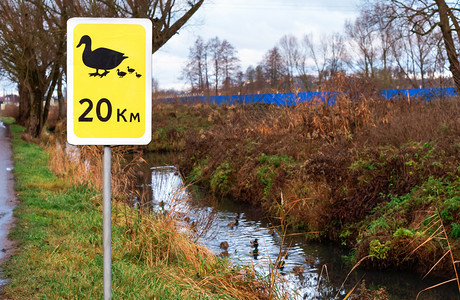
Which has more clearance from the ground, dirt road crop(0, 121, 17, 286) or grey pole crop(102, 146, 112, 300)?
grey pole crop(102, 146, 112, 300)

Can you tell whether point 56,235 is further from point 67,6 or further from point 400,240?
point 67,6

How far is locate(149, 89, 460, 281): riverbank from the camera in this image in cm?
904

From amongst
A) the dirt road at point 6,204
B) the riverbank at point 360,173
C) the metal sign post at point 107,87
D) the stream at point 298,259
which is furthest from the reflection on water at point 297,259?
the metal sign post at point 107,87

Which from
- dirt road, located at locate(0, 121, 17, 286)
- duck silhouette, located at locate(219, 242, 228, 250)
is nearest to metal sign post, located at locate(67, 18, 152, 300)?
dirt road, located at locate(0, 121, 17, 286)

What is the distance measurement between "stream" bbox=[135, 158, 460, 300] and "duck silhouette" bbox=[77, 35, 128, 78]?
142 inches

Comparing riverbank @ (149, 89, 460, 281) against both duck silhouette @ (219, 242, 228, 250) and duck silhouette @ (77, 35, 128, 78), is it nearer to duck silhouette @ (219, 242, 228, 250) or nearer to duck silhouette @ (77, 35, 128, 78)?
duck silhouette @ (219, 242, 228, 250)

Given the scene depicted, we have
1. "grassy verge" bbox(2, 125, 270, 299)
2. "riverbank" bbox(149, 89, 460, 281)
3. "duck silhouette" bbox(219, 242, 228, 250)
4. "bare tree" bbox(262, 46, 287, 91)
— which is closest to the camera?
"grassy verge" bbox(2, 125, 270, 299)

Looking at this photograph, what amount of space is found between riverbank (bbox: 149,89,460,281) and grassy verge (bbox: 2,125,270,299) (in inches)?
46.8

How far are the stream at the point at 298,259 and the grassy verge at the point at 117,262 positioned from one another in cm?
52

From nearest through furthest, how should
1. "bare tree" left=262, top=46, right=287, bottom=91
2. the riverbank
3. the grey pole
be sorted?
1. the grey pole
2. the riverbank
3. "bare tree" left=262, top=46, right=287, bottom=91

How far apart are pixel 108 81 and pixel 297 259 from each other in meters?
6.89

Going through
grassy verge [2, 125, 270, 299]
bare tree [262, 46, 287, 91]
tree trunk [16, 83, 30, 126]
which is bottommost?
grassy verge [2, 125, 270, 299]

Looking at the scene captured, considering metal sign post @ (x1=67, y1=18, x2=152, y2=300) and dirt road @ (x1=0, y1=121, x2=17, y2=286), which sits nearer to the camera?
metal sign post @ (x1=67, y1=18, x2=152, y2=300)

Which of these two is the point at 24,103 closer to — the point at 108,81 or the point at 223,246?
the point at 223,246
